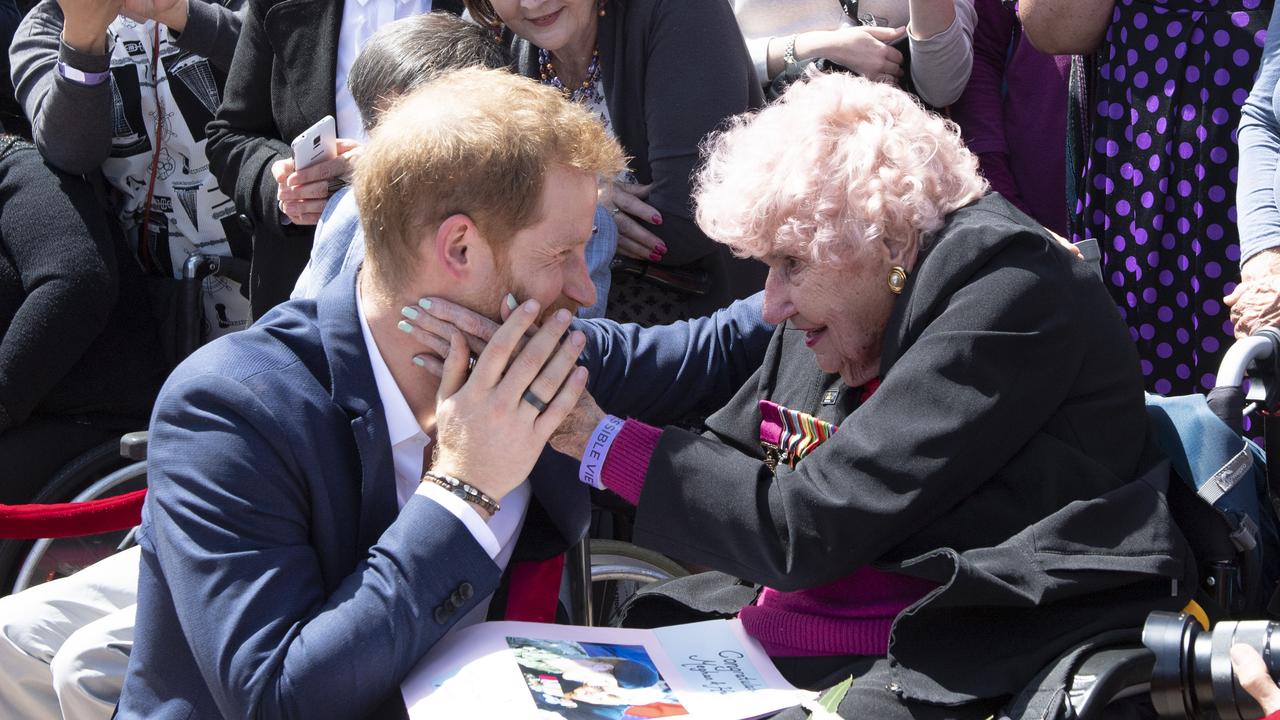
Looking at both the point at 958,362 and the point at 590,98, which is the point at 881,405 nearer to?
the point at 958,362

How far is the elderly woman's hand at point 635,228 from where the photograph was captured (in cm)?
341

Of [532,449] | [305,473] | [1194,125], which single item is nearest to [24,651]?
[305,473]

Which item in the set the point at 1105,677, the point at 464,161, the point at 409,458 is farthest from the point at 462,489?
the point at 1105,677

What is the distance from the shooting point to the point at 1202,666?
1.97 m

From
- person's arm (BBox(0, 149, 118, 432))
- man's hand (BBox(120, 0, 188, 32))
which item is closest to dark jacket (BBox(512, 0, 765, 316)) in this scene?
man's hand (BBox(120, 0, 188, 32))

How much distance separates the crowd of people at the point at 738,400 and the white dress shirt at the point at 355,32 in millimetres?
497

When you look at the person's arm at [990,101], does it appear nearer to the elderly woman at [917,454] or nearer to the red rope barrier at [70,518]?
the elderly woman at [917,454]

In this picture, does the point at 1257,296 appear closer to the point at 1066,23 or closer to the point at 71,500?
the point at 1066,23

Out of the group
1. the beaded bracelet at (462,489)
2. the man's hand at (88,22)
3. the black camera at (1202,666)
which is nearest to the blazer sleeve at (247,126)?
the man's hand at (88,22)

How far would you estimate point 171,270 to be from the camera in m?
4.64

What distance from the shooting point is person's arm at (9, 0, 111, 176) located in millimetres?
4250

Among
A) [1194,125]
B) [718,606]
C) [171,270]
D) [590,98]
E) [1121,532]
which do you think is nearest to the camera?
[1121,532]

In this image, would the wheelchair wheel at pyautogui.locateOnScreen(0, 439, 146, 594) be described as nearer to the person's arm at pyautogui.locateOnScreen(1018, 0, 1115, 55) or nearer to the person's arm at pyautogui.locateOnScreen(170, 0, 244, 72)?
the person's arm at pyautogui.locateOnScreen(170, 0, 244, 72)

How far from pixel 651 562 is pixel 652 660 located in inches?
54.5
